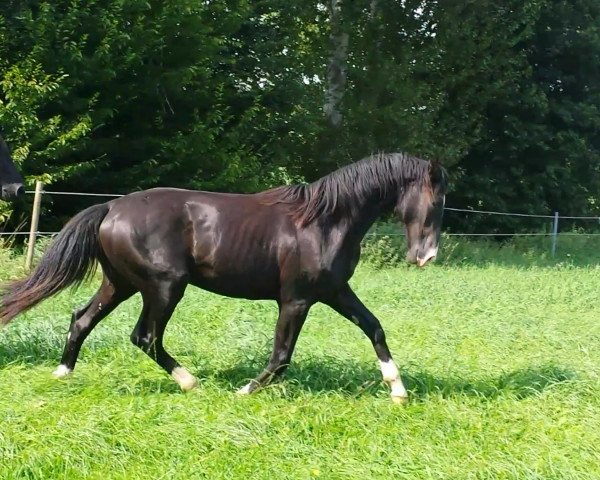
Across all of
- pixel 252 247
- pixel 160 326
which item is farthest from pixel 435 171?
pixel 160 326

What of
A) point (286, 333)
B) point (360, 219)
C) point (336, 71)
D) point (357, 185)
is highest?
point (336, 71)

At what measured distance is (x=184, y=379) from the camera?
514 cm

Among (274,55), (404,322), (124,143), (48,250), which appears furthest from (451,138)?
(48,250)

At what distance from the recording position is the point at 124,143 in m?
15.6

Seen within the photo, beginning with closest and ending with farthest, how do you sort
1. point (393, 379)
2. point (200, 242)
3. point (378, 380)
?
point (393, 379), point (200, 242), point (378, 380)

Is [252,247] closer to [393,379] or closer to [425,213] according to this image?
[425,213]

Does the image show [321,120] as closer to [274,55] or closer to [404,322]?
[274,55]

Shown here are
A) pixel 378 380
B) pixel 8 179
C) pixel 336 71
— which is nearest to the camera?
pixel 378 380

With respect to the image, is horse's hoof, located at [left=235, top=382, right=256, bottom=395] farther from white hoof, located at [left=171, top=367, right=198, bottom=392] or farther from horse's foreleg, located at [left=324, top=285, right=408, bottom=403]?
horse's foreleg, located at [left=324, top=285, right=408, bottom=403]

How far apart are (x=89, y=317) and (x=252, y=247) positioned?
4.36 feet

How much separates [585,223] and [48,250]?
23.3m

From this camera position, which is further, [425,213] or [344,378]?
[344,378]

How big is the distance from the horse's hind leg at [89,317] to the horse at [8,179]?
1366mm

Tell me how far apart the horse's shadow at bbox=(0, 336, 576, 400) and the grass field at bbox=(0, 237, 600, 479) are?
0.02m
